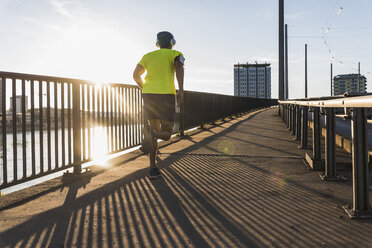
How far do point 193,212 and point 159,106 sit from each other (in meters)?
1.82

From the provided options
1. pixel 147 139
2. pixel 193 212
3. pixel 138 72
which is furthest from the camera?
pixel 138 72

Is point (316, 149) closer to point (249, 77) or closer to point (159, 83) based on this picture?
point (159, 83)

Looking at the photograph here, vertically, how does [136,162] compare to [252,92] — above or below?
below

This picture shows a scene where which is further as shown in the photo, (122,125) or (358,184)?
(122,125)

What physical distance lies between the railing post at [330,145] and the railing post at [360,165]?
117cm

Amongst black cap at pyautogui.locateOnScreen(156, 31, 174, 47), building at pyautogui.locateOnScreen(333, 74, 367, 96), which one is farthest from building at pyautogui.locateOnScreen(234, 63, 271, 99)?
black cap at pyautogui.locateOnScreen(156, 31, 174, 47)

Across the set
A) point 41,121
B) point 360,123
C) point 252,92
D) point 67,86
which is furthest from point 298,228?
point 252,92

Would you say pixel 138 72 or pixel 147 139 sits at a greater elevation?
pixel 138 72

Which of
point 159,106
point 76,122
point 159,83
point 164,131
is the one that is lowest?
point 164,131

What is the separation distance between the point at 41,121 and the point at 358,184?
3.46 metres

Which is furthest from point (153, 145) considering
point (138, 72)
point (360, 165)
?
point (360, 165)

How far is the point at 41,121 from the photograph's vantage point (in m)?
4.21

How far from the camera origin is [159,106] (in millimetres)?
4562

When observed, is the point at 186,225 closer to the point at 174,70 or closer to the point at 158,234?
the point at 158,234
